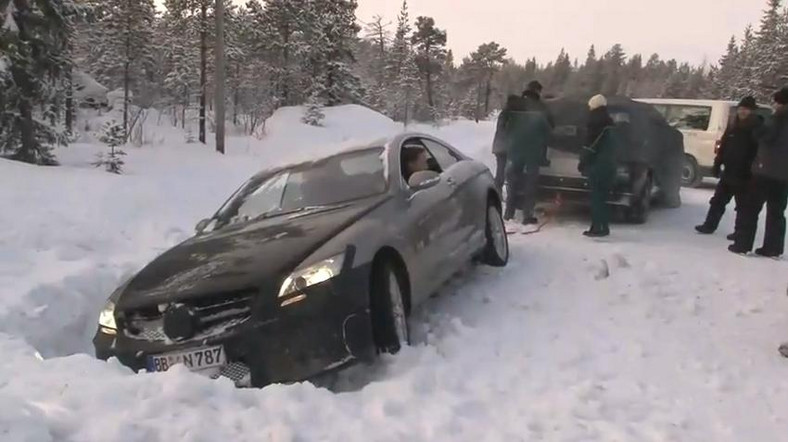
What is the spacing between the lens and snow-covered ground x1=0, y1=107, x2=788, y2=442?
3107mm

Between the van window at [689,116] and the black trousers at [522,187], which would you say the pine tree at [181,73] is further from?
the black trousers at [522,187]

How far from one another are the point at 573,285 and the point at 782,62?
141 feet

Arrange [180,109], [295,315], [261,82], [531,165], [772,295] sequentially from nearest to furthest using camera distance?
[295,315], [772,295], [531,165], [261,82], [180,109]

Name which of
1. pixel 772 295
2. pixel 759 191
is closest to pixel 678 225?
pixel 759 191

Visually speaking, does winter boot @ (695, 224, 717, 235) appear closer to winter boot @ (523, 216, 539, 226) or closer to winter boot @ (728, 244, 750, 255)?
winter boot @ (728, 244, 750, 255)

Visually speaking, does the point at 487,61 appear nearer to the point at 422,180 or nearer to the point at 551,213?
the point at 551,213

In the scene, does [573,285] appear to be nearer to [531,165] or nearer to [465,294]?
[465,294]

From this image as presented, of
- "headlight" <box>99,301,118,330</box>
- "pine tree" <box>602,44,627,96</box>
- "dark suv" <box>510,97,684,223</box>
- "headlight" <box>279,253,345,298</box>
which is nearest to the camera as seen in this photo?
"headlight" <box>279,253,345,298</box>

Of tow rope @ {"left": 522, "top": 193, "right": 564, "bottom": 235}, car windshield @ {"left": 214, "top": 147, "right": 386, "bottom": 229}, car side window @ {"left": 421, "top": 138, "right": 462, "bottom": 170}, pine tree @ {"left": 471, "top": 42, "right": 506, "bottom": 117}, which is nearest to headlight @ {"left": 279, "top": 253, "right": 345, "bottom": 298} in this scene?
car windshield @ {"left": 214, "top": 147, "right": 386, "bottom": 229}

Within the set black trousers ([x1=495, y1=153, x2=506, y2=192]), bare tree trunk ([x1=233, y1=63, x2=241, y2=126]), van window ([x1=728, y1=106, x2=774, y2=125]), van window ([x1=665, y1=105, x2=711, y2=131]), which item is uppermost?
van window ([x1=728, y1=106, x2=774, y2=125])

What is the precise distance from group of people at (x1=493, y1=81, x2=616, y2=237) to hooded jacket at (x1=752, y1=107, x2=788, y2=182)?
157 centimetres

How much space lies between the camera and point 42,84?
13.2 metres

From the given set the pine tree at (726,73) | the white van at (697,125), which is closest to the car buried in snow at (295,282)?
the white van at (697,125)

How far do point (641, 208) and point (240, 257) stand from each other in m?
6.52
